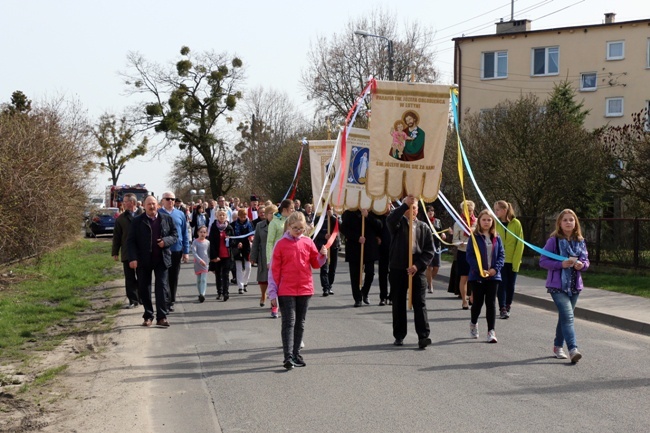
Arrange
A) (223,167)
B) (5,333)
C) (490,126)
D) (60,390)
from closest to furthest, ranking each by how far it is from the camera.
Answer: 1. (60,390)
2. (5,333)
3. (490,126)
4. (223,167)

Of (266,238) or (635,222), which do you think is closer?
(266,238)

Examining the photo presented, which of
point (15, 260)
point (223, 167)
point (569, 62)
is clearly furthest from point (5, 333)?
point (223, 167)

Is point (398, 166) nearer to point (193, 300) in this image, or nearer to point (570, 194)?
point (193, 300)

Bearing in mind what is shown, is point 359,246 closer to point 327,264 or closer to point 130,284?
point 327,264

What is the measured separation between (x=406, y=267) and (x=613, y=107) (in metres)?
39.2

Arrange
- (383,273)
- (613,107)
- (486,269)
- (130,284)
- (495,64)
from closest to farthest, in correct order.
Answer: (486,269) < (130,284) < (383,273) < (613,107) < (495,64)

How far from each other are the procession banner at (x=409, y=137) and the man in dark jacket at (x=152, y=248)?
3097 mm

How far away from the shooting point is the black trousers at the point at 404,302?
1095 cm

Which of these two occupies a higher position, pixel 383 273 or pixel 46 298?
pixel 383 273

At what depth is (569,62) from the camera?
47.3 metres

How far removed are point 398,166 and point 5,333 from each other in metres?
5.80

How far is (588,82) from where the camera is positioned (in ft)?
156

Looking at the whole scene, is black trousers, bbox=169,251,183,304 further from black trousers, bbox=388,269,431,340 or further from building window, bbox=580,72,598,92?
building window, bbox=580,72,598,92

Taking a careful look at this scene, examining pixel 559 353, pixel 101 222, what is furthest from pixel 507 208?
pixel 101 222
